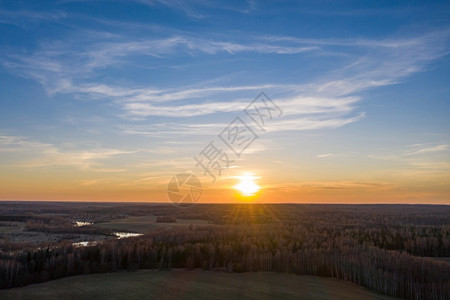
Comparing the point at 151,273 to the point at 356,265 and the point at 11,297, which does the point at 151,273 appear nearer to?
the point at 11,297

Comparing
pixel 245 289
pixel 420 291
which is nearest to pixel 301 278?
pixel 245 289

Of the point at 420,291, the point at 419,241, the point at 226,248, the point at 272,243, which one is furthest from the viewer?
the point at 419,241

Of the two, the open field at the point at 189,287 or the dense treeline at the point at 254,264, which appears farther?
the dense treeline at the point at 254,264

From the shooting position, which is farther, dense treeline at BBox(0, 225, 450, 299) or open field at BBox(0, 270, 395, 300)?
dense treeline at BBox(0, 225, 450, 299)

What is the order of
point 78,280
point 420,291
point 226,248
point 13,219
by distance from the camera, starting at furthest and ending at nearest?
point 13,219 < point 226,248 < point 78,280 < point 420,291

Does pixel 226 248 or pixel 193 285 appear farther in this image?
pixel 226 248

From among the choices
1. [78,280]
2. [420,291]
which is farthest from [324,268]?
[78,280]

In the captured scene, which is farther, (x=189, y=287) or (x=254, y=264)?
(x=254, y=264)
